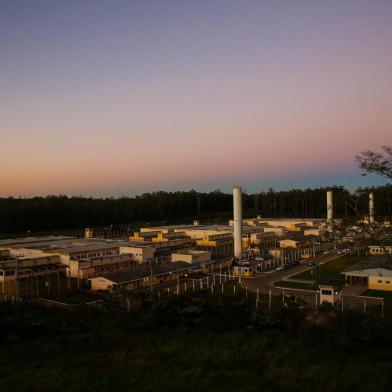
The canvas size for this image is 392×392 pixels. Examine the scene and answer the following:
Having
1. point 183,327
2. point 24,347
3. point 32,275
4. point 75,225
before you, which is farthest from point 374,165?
point 75,225

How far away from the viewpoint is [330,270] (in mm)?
17031

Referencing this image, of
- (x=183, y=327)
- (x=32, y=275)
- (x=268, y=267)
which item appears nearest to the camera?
(x=183, y=327)

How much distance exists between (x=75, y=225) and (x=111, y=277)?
85.3 ft

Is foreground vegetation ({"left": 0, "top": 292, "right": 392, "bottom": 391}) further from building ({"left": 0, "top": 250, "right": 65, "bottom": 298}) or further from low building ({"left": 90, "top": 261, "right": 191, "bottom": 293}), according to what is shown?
building ({"left": 0, "top": 250, "right": 65, "bottom": 298})

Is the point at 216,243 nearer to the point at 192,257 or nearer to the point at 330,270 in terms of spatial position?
the point at 192,257

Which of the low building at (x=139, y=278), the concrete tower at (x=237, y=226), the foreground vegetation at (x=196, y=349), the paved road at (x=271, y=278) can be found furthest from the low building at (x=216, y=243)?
the foreground vegetation at (x=196, y=349)

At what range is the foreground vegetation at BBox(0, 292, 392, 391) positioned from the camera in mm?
3717

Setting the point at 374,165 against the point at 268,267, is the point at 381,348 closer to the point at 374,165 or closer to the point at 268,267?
the point at 374,165

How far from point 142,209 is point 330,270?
104 ft

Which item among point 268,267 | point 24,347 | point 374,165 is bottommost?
point 268,267

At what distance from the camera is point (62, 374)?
3898 mm

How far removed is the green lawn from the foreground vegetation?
996cm

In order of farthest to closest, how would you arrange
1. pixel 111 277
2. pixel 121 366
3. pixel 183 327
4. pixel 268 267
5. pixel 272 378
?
pixel 268 267
pixel 111 277
pixel 183 327
pixel 121 366
pixel 272 378

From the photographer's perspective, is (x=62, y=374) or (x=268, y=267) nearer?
(x=62, y=374)
